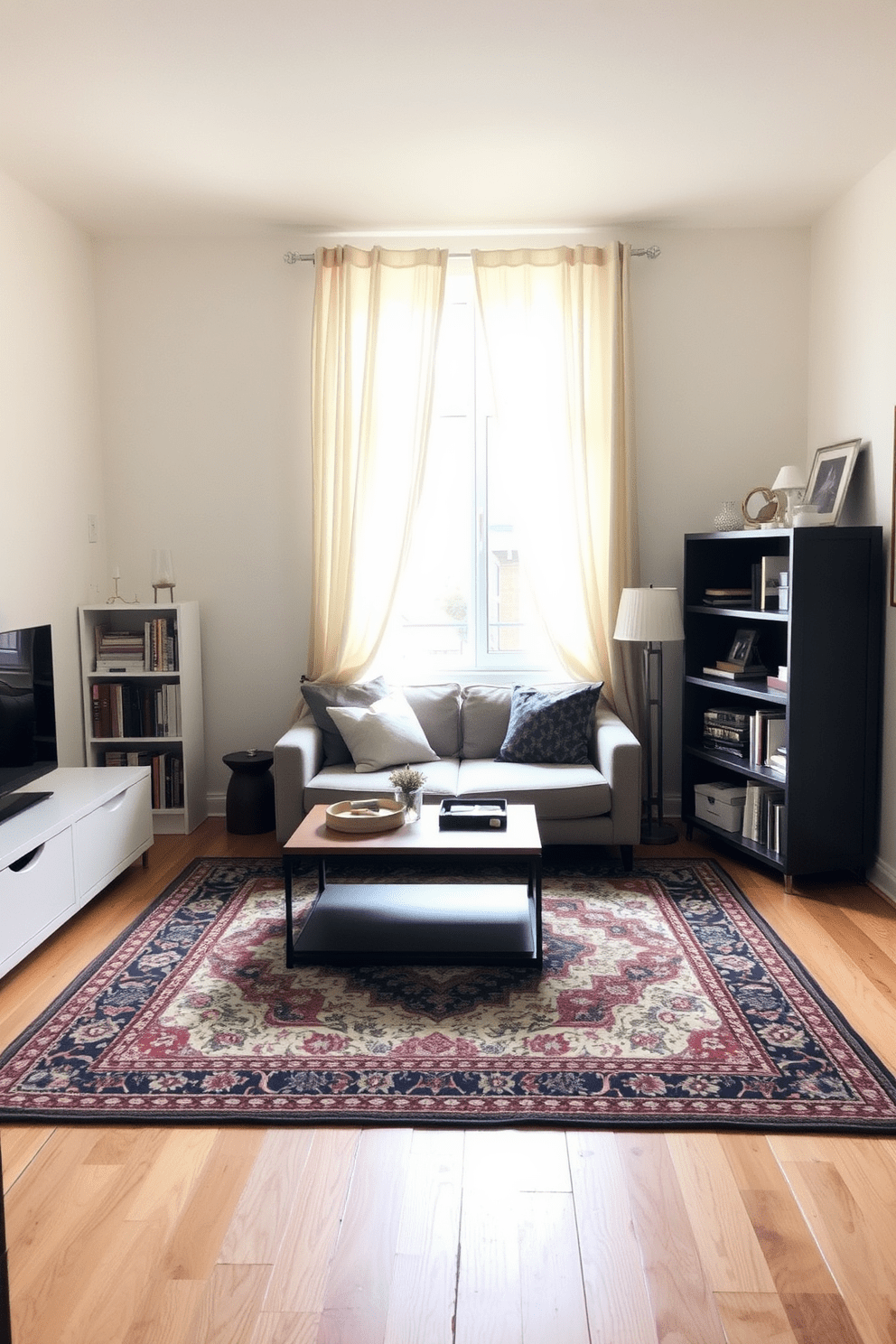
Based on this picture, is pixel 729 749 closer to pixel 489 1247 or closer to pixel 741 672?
pixel 741 672

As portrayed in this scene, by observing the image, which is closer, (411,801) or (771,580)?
(411,801)

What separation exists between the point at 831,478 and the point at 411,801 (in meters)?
2.45

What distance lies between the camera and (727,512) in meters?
4.86

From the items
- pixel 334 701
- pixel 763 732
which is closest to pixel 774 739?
pixel 763 732

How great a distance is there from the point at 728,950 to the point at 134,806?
2467 mm

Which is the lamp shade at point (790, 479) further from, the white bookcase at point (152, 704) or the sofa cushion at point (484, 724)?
the white bookcase at point (152, 704)

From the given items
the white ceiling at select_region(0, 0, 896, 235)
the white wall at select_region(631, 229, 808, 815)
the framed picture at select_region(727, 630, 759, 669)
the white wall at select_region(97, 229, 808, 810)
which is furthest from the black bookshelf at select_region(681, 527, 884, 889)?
the white ceiling at select_region(0, 0, 896, 235)

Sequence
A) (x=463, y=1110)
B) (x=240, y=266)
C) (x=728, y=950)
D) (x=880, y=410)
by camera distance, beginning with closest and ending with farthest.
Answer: (x=463, y=1110) → (x=728, y=950) → (x=880, y=410) → (x=240, y=266)

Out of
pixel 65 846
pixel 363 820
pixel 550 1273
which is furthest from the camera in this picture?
pixel 65 846

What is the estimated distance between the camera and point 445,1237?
2.06 m

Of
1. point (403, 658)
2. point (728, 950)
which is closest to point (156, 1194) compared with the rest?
point (728, 950)

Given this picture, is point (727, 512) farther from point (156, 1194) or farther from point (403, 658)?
point (156, 1194)

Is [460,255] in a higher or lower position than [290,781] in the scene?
higher

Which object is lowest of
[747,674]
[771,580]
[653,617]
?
[747,674]
